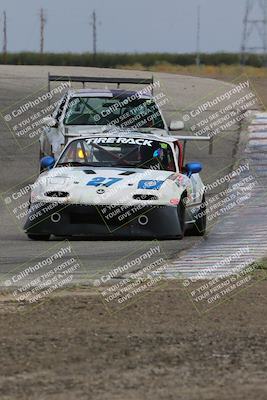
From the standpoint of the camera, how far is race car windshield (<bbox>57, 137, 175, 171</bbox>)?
1455cm

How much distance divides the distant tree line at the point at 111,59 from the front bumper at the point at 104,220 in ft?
201

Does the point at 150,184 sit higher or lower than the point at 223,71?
higher

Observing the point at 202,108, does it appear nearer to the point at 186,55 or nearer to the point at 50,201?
the point at 50,201

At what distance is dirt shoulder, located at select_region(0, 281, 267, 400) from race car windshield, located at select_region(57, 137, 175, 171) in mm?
5682

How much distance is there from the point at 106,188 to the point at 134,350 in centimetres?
645

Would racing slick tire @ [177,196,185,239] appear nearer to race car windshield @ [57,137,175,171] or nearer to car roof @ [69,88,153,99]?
race car windshield @ [57,137,175,171]

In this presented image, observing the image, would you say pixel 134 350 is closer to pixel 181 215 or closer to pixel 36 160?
pixel 181 215

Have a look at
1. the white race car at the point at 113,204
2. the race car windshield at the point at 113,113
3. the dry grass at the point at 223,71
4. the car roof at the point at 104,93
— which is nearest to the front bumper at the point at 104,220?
A: the white race car at the point at 113,204

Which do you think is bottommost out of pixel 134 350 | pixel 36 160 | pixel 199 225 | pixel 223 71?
pixel 223 71

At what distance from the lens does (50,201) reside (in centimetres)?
1323

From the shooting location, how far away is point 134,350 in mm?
7012

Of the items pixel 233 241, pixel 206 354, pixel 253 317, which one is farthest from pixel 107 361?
pixel 233 241

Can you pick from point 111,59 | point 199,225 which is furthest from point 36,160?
point 111,59

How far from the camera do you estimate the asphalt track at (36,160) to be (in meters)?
11.8
